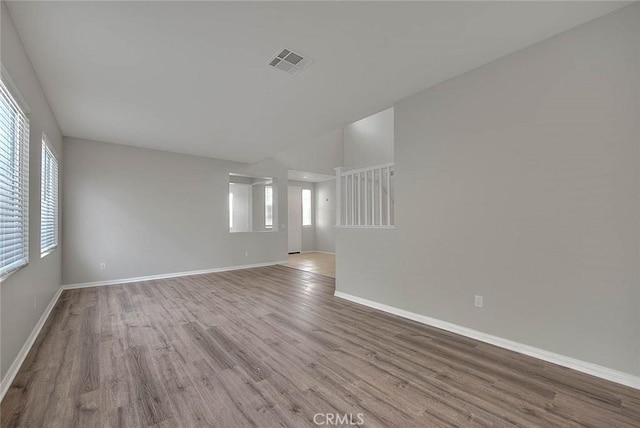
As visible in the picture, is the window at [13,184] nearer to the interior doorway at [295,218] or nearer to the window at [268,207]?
the window at [268,207]

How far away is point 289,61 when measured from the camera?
253 cm

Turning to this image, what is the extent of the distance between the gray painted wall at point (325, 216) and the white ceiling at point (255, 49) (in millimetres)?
6104

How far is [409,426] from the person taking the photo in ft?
5.02

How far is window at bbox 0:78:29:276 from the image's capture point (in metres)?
1.98

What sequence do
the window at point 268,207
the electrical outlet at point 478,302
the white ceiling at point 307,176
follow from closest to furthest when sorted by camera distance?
1. the electrical outlet at point 478,302
2. the window at point 268,207
3. the white ceiling at point 307,176

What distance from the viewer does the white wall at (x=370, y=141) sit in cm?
707

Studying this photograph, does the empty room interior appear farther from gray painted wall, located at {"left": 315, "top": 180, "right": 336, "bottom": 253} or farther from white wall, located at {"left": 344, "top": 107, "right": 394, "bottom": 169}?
gray painted wall, located at {"left": 315, "top": 180, "right": 336, "bottom": 253}

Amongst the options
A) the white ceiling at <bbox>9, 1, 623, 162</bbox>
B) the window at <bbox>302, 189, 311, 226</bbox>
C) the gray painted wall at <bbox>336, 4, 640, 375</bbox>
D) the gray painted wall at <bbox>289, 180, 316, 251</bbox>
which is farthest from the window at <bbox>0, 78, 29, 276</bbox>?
the window at <bbox>302, 189, 311, 226</bbox>

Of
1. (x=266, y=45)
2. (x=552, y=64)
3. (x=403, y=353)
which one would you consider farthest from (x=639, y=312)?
(x=266, y=45)

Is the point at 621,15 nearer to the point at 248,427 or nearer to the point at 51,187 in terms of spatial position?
the point at 248,427

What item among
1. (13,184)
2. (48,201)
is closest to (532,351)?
(13,184)

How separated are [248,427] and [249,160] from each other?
18.8ft

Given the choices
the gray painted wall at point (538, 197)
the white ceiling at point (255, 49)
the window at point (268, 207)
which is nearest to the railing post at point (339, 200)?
the white ceiling at point (255, 49)

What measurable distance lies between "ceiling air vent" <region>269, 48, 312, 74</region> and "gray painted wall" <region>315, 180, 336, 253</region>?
704 cm
